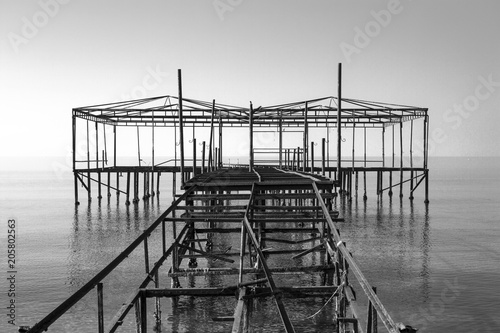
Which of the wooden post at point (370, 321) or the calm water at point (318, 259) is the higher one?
the wooden post at point (370, 321)

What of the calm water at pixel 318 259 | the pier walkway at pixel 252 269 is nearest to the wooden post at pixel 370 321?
the pier walkway at pixel 252 269

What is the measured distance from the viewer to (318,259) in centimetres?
1841

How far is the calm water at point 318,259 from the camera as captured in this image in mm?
11656

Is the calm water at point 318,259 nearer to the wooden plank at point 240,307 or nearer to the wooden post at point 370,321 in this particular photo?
the wooden plank at point 240,307

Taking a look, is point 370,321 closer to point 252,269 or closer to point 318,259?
point 252,269

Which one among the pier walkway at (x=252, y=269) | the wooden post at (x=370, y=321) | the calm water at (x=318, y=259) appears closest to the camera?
the wooden post at (x=370, y=321)

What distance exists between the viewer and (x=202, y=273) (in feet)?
37.0

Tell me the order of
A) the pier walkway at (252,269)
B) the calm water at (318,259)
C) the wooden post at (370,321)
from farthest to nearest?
the calm water at (318,259) → the pier walkway at (252,269) → the wooden post at (370,321)

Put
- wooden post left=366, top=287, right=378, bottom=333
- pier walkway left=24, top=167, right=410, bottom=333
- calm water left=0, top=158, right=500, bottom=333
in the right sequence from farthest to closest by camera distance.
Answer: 1. calm water left=0, top=158, right=500, bottom=333
2. pier walkway left=24, top=167, right=410, bottom=333
3. wooden post left=366, top=287, right=378, bottom=333

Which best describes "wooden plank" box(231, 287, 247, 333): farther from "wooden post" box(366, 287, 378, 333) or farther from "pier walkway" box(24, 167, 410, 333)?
"wooden post" box(366, 287, 378, 333)

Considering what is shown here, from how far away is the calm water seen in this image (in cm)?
1166

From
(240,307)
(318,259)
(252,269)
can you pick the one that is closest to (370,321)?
(240,307)

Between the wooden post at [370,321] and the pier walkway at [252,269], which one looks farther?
the pier walkway at [252,269]

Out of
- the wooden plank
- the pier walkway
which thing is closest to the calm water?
the pier walkway
